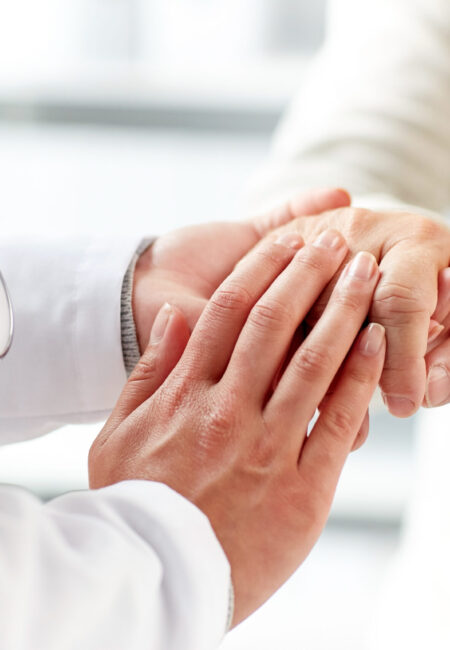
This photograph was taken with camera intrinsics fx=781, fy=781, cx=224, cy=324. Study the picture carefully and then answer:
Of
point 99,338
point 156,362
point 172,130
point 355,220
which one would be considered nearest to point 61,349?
point 99,338

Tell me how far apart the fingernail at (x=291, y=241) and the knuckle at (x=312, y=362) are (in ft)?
0.41

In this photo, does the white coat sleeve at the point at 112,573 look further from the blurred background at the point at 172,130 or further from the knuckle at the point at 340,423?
the blurred background at the point at 172,130

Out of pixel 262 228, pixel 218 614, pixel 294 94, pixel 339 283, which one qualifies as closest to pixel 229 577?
pixel 218 614

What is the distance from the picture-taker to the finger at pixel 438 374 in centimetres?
53

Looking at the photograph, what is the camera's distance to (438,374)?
0.53m

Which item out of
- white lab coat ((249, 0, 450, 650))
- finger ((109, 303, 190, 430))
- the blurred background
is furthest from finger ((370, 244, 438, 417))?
the blurred background

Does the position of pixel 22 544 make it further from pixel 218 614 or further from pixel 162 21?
pixel 162 21

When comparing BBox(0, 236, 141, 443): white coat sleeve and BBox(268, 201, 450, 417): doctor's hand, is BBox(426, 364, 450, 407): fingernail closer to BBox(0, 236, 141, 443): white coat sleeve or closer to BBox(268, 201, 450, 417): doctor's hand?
A: BBox(268, 201, 450, 417): doctor's hand

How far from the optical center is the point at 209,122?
1288 mm

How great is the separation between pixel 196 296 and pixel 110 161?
2.53 ft

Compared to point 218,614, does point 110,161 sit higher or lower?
lower

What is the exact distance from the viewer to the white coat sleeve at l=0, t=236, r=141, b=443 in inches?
22.2

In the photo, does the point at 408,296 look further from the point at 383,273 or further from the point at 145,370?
the point at 145,370

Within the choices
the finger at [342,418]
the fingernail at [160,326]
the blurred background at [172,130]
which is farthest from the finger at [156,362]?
the blurred background at [172,130]
